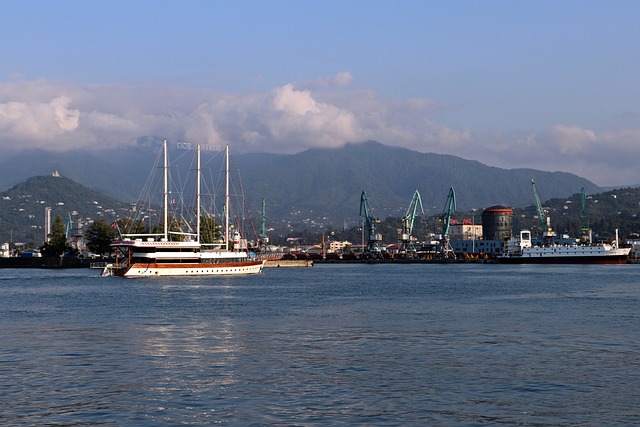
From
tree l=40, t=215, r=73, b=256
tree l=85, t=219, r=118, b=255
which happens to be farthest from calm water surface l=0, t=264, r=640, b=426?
tree l=40, t=215, r=73, b=256

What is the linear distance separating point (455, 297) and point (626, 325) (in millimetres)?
25815

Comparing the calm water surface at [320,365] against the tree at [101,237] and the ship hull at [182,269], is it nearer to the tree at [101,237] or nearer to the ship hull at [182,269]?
the ship hull at [182,269]

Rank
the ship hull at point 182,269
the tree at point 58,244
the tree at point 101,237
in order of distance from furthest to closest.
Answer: the tree at point 58,244 < the tree at point 101,237 < the ship hull at point 182,269

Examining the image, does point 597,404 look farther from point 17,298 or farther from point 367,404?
point 17,298

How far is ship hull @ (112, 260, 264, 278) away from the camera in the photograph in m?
109

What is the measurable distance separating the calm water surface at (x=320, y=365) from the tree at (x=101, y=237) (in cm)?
11827

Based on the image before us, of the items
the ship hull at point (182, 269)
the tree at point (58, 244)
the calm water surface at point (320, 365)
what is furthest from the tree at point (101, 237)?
the calm water surface at point (320, 365)

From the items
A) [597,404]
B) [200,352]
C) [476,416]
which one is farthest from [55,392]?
[597,404]

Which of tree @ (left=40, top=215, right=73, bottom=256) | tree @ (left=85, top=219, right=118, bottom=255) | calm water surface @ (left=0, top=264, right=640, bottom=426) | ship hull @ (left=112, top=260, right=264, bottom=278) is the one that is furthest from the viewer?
tree @ (left=40, top=215, right=73, bottom=256)

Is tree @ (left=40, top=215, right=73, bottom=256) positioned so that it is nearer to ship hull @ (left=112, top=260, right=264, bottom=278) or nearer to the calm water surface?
ship hull @ (left=112, top=260, right=264, bottom=278)

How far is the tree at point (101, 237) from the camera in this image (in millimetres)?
175500

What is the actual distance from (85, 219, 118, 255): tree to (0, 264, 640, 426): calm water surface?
4656 inches

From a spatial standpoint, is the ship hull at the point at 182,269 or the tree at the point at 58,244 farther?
the tree at the point at 58,244

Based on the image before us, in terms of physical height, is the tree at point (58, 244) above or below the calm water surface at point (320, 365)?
above
